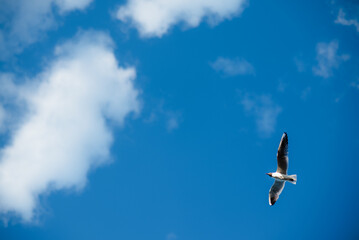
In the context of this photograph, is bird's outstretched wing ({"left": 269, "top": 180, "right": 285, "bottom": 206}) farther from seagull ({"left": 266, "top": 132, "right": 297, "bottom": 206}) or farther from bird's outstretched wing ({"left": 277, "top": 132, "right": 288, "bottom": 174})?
bird's outstretched wing ({"left": 277, "top": 132, "right": 288, "bottom": 174})

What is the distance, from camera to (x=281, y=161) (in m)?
16.1

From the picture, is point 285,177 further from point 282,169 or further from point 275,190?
point 275,190

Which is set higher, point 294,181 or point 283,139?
point 283,139

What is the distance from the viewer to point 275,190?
54.9 ft

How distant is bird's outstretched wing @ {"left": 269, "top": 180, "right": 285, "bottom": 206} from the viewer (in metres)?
16.5

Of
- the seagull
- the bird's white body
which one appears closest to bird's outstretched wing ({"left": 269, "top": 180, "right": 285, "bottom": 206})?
the seagull

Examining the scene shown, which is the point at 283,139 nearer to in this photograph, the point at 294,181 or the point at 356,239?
the point at 294,181

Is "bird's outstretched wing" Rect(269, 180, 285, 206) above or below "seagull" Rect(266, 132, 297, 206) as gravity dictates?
below

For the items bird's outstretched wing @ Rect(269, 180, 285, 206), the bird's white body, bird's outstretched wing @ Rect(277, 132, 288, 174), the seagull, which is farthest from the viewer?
bird's outstretched wing @ Rect(269, 180, 285, 206)

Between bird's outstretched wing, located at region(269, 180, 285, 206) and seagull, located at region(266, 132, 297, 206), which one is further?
bird's outstretched wing, located at region(269, 180, 285, 206)

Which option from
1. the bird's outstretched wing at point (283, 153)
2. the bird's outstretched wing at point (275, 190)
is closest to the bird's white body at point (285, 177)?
the bird's outstretched wing at point (283, 153)

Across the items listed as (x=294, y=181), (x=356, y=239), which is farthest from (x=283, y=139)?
(x=356, y=239)

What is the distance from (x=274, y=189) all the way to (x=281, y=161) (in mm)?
2355

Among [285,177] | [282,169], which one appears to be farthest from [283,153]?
[285,177]
